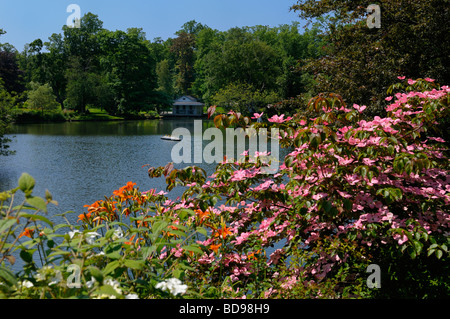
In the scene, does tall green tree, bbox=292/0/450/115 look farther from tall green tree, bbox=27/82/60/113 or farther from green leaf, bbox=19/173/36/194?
tall green tree, bbox=27/82/60/113

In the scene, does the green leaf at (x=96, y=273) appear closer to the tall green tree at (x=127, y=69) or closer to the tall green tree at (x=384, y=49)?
the tall green tree at (x=384, y=49)

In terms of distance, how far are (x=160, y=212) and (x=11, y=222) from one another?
75.4 inches

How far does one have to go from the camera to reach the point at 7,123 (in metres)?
17.2

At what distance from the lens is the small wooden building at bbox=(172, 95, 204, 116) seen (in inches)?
2446

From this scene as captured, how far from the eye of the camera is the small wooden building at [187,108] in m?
62.1

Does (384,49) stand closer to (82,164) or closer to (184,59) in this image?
(82,164)

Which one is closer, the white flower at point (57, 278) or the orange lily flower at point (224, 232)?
the white flower at point (57, 278)

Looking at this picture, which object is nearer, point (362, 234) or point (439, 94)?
point (362, 234)

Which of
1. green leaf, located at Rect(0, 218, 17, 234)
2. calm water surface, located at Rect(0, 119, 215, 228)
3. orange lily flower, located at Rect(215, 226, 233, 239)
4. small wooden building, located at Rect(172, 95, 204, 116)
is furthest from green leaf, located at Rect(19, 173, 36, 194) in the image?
small wooden building, located at Rect(172, 95, 204, 116)

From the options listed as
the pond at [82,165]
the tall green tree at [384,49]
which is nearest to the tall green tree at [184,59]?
the pond at [82,165]

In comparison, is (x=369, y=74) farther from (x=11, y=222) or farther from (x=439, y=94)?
(x=11, y=222)

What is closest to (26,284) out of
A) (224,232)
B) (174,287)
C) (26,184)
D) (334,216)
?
(26,184)

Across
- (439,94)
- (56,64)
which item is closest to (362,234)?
(439,94)

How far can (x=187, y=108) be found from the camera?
2468 inches
